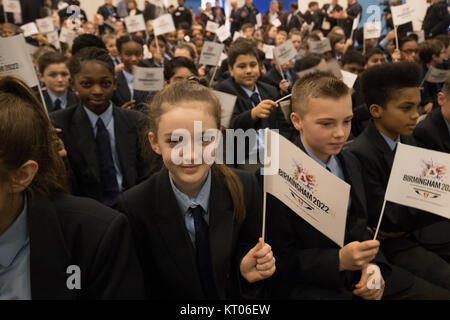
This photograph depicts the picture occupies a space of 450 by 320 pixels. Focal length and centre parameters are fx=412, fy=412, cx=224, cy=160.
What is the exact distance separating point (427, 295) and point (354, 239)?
0.36 m

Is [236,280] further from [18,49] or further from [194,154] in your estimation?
[18,49]

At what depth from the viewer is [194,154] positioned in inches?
51.6

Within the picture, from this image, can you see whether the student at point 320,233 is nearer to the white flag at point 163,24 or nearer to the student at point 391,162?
the student at point 391,162

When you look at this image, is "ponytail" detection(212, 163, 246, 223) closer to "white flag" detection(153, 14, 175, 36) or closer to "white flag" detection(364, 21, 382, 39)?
"white flag" detection(153, 14, 175, 36)

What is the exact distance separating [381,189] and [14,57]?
201cm

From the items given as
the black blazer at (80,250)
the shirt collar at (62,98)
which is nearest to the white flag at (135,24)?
the shirt collar at (62,98)

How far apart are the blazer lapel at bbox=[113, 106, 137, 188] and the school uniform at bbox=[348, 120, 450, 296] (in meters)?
1.20

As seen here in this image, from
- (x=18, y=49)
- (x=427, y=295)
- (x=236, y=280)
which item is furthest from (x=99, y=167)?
(x=427, y=295)

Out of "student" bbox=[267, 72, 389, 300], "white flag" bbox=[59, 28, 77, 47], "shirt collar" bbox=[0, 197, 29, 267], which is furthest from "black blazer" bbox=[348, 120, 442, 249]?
"white flag" bbox=[59, 28, 77, 47]

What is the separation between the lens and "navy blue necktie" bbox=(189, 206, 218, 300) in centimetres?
136

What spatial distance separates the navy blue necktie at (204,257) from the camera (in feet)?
4.47

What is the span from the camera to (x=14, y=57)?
2.23 metres

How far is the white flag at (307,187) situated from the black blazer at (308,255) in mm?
220

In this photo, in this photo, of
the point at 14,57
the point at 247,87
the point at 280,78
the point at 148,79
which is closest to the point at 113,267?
the point at 14,57
